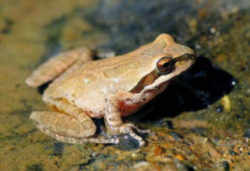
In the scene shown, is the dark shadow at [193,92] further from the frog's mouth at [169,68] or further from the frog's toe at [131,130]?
the frog's mouth at [169,68]

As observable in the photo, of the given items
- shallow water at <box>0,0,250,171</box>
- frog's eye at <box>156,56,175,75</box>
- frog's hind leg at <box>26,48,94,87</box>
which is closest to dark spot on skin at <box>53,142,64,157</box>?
shallow water at <box>0,0,250,171</box>

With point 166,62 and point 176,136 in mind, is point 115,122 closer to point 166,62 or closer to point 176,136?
point 176,136

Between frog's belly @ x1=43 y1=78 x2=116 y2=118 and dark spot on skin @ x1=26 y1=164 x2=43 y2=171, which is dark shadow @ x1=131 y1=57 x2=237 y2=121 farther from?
dark spot on skin @ x1=26 y1=164 x2=43 y2=171

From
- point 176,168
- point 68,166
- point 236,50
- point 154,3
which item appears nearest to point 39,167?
point 68,166

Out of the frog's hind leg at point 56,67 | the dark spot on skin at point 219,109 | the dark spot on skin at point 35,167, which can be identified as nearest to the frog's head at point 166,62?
the dark spot on skin at point 219,109

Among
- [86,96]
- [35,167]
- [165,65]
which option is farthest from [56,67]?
[165,65]

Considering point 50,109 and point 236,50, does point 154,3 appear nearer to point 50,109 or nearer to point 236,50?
point 236,50

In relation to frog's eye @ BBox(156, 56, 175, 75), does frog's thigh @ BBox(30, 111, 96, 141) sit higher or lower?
lower
